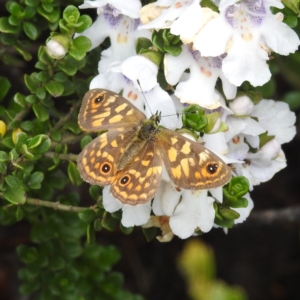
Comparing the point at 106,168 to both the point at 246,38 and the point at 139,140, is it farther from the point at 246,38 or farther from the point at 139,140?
the point at 246,38

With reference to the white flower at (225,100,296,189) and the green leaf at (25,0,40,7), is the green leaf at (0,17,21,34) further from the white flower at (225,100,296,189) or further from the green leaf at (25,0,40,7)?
the white flower at (225,100,296,189)

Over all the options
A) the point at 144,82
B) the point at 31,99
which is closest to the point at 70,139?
the point at 31,99

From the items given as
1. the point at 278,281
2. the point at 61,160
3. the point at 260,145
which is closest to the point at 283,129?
the point at 260,145

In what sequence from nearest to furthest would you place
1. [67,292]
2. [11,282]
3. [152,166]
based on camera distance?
[152,166]
[67,292]
[11,282]

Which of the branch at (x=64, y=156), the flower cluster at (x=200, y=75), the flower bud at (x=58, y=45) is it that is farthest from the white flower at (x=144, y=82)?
the branch at (x=64, y=156)

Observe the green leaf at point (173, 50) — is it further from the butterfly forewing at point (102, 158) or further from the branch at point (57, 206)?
the branch at point (57, 206)

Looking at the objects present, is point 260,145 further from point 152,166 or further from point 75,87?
point 75,87
